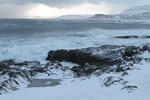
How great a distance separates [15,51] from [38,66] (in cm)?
532

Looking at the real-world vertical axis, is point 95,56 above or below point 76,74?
above

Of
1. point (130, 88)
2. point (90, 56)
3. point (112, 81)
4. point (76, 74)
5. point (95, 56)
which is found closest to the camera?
point (130, 88)

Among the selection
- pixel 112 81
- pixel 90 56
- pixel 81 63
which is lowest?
pixel 81 63

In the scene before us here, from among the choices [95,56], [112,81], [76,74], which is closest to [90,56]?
[95,56]

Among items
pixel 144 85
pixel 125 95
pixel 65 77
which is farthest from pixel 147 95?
pixel 65 77

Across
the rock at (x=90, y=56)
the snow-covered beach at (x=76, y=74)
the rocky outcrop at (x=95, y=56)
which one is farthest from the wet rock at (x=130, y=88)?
the rock at (x=90, y=56)

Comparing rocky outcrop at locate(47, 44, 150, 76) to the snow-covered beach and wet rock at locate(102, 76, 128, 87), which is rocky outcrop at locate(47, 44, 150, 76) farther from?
wet rock at locate(102, 76, 128, 87)

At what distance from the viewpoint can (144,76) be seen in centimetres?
541

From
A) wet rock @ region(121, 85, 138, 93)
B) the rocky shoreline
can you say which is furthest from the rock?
wet rock @ region(121, 85, 138, 93)

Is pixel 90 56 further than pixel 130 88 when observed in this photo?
Yes

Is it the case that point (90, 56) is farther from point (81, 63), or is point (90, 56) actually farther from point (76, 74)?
point (76, 74)

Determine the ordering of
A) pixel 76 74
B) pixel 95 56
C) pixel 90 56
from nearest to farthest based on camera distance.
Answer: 1. pixel 76 74
2. pixel 95 56
3. pixel 90 56

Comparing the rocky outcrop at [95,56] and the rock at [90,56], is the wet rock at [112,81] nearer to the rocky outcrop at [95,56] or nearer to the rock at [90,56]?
the rocky outcrop at [95,56]

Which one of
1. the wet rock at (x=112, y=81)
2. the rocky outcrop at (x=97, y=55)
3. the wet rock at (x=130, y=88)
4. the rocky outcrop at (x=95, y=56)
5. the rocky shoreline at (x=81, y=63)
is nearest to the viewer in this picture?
the wet rock at (x=130, y=88)
